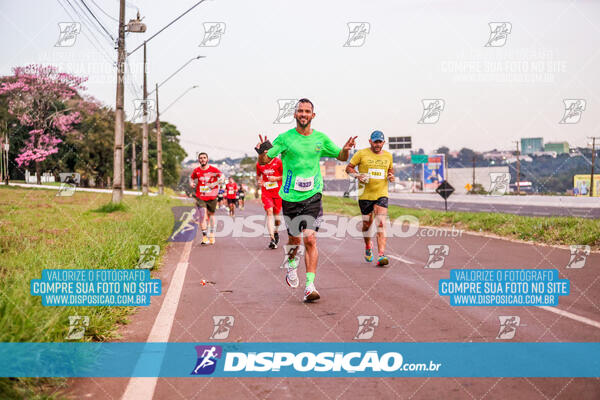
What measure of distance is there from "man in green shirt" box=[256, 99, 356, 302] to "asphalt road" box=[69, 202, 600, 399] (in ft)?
2.86

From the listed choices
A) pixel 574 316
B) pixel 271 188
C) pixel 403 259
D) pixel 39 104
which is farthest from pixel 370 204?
pixel 39 104

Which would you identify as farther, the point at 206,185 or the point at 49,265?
the point at 206,185

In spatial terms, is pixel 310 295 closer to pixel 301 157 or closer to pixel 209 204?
pixel 301 157

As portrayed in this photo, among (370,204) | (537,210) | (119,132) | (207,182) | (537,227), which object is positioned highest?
(119,132)

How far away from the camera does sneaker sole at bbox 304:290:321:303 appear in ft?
22.5

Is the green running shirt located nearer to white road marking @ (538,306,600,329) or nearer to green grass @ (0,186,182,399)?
green grass @ (0,186,182,399)

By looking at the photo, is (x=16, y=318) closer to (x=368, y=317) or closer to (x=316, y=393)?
(x=316, y=393)

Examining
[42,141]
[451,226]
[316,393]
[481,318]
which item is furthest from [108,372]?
[42,141]

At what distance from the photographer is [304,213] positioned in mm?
7176

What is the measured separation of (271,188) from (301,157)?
19.2ft

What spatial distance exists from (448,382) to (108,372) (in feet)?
8.09

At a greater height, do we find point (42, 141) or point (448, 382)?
point (42, 141)

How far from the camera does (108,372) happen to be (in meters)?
4.50

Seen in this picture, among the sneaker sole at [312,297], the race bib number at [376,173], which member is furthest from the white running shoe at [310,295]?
the race bib number at [376,173]
